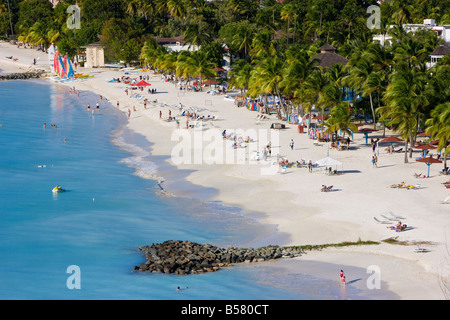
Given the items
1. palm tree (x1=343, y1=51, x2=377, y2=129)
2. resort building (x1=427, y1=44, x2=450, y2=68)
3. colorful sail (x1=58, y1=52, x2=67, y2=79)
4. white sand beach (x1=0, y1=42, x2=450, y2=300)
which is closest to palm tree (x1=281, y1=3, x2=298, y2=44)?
resort building (x1=427, y1=44, x2=450, y2=68)

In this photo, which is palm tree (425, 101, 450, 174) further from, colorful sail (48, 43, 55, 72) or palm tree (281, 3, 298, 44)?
colorful sail (48, 43, 55, 72)

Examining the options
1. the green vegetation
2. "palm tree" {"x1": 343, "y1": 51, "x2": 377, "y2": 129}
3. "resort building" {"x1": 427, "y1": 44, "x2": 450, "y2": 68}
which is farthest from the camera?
"resort building" {"x1": 427, "y1": 44, "x2": 450, "y2": 68}

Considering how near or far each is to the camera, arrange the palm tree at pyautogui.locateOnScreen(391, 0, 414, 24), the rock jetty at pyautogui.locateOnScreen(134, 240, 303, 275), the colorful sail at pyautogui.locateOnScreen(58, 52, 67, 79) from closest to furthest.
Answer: the rock jetty at pyautogui.locateOnScreen(134, 240, 303, 275)
the palm tree at pyautogui.locateOnScreen(391, 0, 414, 24)
the colorful sail at pyautogui.locateOnScreen(58, 52, 67, 79)

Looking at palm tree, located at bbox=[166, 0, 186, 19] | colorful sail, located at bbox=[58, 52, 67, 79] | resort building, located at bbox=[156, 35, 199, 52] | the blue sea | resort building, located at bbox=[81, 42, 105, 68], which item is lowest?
the blue sea

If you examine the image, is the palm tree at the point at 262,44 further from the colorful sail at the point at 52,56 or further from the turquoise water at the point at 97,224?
the colorful sail at the point at 52,56

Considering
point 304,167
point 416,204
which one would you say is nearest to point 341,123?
point 304,167

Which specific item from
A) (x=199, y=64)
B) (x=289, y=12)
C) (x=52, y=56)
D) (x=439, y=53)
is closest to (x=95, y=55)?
(x=52, y=56)

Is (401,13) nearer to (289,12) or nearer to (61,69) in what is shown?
(289,12)
